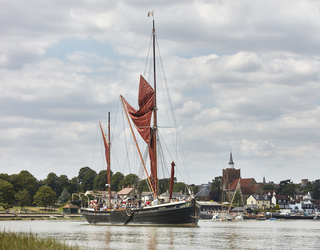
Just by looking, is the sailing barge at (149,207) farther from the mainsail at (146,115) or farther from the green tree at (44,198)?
the green tree at (44,198)

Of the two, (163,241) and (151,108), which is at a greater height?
(151,108)

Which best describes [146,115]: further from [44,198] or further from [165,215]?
[44,198]

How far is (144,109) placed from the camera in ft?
269

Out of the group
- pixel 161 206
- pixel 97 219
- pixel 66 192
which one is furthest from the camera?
pixel 66 192

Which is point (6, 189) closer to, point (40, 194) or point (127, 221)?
point (40, 194)

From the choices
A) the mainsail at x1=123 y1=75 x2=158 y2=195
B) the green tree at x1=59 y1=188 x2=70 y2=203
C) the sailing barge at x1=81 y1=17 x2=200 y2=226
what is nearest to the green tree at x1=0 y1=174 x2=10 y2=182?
the green tree at x1=59 y1=188 x2=70 y2=203

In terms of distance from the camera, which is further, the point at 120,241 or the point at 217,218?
the point at 217,218

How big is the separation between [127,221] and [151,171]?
8.35 m

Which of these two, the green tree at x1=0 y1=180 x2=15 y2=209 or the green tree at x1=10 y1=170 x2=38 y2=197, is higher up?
the green tree at x1=10 y1=170 x2=38 y2=197

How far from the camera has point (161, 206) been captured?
72250 millimetres

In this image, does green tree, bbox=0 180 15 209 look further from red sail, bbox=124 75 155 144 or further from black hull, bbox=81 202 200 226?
red sail, bbox=124 75 155 144

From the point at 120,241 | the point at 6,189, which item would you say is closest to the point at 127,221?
the point at 120,241

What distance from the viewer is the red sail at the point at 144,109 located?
81.4 metres

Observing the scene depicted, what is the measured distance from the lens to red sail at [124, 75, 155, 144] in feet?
267
